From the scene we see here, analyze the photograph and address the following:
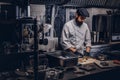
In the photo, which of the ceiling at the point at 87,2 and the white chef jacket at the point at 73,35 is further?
the ceiling at the point at 87,2

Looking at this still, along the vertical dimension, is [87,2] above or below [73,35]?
above

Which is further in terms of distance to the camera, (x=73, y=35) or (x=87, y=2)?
(x=87, y=2)

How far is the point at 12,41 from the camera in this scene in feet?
15.0

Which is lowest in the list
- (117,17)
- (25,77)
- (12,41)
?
(25,77)

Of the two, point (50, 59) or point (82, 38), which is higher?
point (82, 38)

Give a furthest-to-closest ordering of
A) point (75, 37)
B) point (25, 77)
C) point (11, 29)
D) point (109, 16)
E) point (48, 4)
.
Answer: point (109, 16) < point (48, 4) < point (75, 37) < point (11, 29) < point (25, 77)

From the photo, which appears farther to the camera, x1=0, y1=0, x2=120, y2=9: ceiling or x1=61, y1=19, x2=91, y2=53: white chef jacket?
x1=0, y1=0, x2=120, y2=9: ceiling

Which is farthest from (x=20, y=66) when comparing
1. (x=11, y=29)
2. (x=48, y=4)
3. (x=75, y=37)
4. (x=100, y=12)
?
(x=100, y=12)

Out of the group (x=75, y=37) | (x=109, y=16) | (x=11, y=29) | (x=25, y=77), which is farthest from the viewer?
(x=109, y=16)

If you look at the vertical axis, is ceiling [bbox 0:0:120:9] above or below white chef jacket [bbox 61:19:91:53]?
above

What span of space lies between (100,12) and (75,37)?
2363 millimetres

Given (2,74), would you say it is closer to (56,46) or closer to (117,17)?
(56,46)

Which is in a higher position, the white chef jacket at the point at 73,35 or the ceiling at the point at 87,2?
the ceiling at the point at 87,2

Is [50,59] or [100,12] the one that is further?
[100,12]
